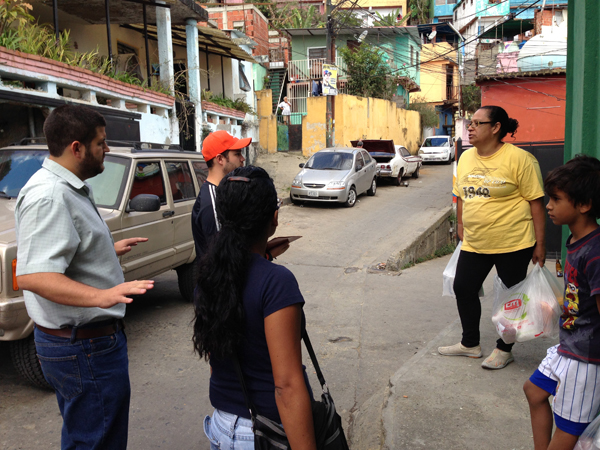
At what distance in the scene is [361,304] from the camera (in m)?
6.62

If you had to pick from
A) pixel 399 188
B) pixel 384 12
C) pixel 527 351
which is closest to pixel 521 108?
pixel 399 188

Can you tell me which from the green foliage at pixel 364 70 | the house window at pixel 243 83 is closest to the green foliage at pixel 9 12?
the house window at pixel 243 83

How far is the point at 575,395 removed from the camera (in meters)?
2.18

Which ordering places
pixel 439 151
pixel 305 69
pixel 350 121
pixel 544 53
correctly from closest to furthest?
pixel 544 53 < pixel 350 121 < pixel 439 151 < pixel 305 69

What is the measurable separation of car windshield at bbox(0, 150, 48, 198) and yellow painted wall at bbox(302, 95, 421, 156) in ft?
60.3

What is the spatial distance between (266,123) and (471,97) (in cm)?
1945

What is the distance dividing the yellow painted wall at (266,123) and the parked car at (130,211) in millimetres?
17144

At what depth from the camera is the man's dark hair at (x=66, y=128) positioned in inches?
88.1

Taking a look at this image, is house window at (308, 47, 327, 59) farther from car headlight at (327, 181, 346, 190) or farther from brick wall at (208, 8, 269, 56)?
car headlight at (327, 181, 346, 190)

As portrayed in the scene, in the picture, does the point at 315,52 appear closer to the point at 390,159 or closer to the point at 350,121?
the point at 350,121

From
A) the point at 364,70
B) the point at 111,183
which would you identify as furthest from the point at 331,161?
the point at 364,70

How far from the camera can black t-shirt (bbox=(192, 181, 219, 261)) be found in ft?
9.75

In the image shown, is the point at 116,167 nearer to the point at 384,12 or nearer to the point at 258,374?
the point at 258,374

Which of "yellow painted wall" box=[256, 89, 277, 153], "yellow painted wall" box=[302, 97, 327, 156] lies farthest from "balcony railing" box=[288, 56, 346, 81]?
"yellow painted wall" box=[302, 97, 327, 156]
